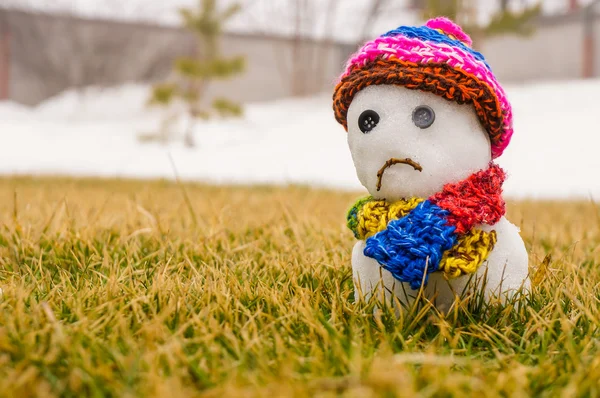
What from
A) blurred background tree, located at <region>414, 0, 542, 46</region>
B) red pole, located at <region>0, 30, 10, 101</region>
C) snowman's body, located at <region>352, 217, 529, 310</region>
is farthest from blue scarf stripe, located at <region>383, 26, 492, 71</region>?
red pole, located at <region>0, 30, 10, 101</region>

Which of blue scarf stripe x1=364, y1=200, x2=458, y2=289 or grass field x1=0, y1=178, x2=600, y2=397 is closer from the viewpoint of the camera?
grass field x1=0, y1=178, x2=600, y2=397

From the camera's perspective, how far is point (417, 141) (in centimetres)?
103

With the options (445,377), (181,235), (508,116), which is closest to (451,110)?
(508,116)

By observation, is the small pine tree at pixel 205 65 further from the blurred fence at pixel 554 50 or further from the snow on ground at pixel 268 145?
the blurred fence at pixel 554 50

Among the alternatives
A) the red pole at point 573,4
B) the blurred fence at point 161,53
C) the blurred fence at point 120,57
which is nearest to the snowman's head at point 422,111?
the blurred fence at point 161,53

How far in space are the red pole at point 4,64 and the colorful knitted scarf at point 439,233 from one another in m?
12.7

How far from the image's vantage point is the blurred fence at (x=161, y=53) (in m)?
10.9

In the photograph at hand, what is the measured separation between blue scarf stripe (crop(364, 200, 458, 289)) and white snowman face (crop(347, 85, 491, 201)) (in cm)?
7

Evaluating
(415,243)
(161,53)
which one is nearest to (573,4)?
(161,53)

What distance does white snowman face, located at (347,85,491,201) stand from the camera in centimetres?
103

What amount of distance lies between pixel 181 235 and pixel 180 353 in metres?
0.96

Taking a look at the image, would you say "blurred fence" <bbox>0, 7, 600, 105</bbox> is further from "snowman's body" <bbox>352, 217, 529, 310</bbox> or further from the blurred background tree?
"snowman's body" <bbox>352, 217, 529, 310</bbox>

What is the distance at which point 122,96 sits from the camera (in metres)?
12.6

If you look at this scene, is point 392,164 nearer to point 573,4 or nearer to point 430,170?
point 430,170
